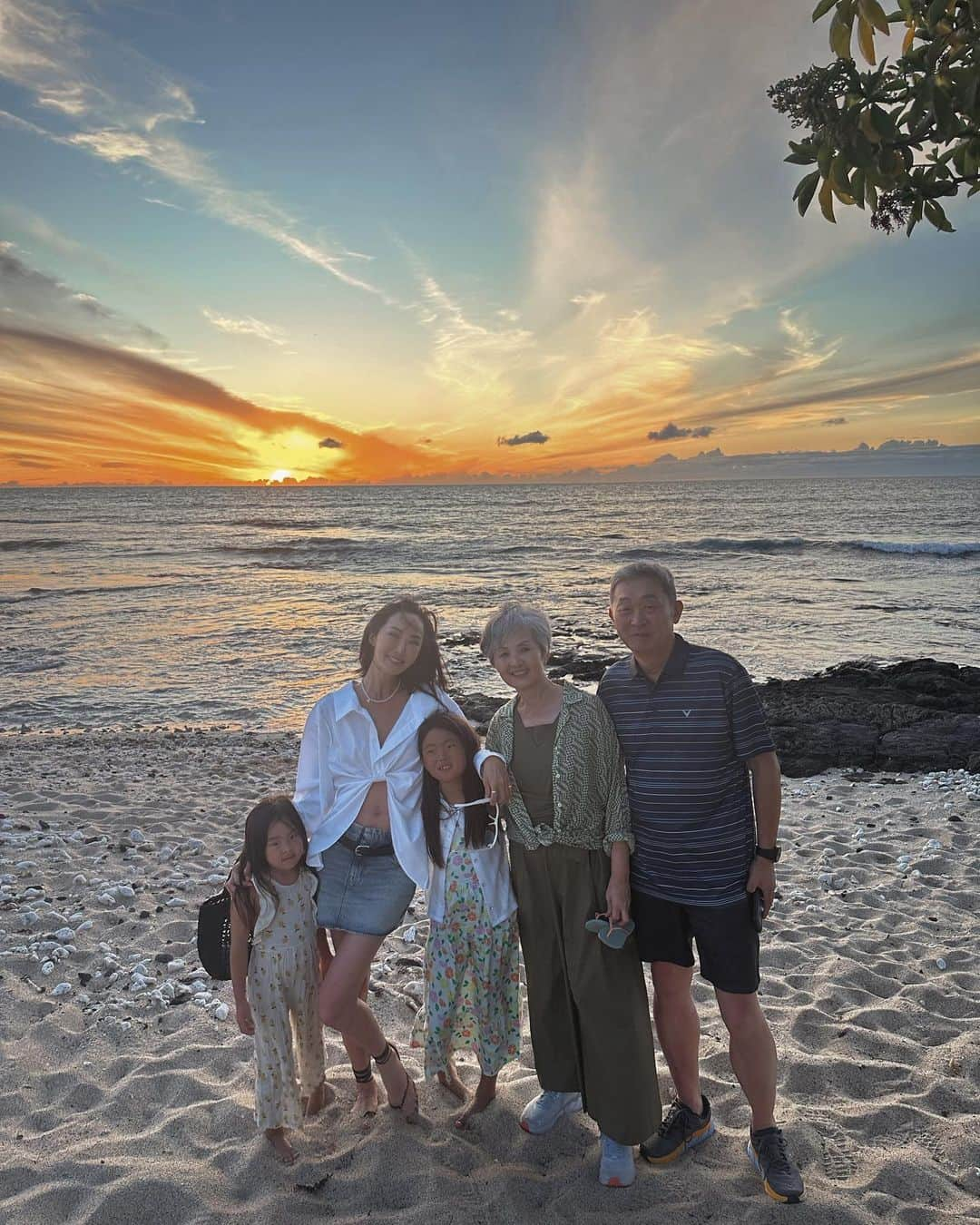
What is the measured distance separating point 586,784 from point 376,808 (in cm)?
97

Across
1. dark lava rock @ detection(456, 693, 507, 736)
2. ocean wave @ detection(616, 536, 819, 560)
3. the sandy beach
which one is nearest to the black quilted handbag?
the sandy beach

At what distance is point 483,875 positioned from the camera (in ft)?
10.7

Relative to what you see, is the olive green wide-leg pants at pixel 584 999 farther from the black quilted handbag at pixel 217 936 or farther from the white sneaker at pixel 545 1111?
the black quilted handbag at pixel 217 936

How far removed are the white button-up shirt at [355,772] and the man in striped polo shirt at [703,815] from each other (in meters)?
0.90

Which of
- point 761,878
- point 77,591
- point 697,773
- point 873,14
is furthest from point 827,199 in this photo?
point 77,591

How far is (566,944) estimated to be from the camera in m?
3.13

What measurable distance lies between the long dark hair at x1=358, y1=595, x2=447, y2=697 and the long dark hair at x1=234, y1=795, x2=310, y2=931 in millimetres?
722

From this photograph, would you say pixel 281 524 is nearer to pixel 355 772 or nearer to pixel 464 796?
pixel 355 772

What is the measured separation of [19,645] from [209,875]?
1309 centimetres

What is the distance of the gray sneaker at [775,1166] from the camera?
295cm

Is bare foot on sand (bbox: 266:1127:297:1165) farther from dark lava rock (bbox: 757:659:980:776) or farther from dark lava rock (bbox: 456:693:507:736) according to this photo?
dark lava rock (bbox: 456:693:507:736)

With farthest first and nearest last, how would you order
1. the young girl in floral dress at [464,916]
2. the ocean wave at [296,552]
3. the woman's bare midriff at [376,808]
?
the ocean wave at [296,552]
the woman's bare midriff at [376,808]
the young girl in floral dress at [464,916]

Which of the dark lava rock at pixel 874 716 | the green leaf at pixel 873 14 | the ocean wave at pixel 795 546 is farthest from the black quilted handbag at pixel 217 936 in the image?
the ocean wave at pixel 795 546

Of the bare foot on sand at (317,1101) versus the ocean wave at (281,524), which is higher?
the ocean wave at (281,524)
